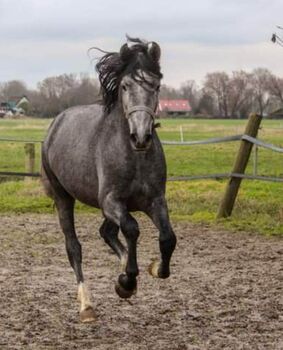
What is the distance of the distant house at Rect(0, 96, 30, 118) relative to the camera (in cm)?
7250

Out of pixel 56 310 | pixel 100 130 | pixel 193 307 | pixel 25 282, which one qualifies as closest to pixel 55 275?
pixel 25 282

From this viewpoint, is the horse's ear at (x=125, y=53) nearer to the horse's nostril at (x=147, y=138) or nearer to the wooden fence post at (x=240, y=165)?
the horse's nostril at (x=147, y=138)

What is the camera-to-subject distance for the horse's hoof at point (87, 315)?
15.6 feet

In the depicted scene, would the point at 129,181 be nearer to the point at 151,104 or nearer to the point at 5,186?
the point at 151,104

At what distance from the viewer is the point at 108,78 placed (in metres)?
4.73

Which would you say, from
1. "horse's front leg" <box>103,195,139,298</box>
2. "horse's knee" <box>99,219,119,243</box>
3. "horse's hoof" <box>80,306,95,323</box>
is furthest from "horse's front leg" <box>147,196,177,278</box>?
"horse's knee" <box>99,219,119,243</box>

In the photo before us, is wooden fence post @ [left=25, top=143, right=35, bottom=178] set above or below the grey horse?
below

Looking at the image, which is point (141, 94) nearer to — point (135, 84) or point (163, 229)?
point (135, 84)

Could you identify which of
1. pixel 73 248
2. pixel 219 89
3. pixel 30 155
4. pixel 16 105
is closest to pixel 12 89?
pixel 16 105

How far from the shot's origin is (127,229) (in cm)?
441

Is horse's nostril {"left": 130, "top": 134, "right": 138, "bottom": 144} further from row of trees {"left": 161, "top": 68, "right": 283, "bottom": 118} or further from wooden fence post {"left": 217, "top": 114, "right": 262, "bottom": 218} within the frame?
row of trees {"left": 161, "top": 68, "right": 283, "bottom": 118}

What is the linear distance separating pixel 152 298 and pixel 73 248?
2.49ft

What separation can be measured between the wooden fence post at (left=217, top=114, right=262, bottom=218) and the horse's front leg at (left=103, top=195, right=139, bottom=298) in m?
5.52

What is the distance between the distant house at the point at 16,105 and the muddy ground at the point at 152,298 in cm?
6280
